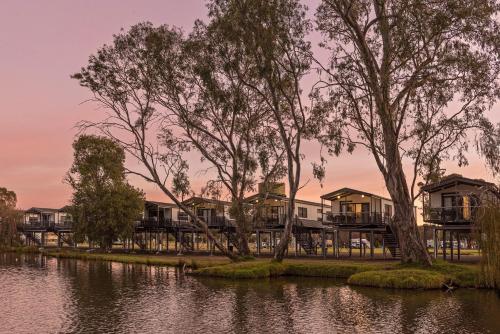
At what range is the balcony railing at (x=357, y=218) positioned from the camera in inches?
2003

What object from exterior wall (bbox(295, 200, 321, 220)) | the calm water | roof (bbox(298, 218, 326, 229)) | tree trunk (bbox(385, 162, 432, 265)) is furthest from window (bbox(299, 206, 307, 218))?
the calm water

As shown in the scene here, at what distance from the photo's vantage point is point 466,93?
37312mm

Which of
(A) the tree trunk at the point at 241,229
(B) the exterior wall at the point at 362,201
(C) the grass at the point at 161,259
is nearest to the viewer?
(C) the grass at the point at 161,259

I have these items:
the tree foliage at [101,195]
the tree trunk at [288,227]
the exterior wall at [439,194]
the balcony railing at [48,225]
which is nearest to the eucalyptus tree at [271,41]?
the tree trunk at [288,227]

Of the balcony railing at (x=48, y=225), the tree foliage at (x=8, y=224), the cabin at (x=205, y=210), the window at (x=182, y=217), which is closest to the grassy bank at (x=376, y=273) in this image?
the cabin at (x=205, y=210)

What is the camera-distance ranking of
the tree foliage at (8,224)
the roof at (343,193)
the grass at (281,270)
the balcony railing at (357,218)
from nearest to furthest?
the grass at (281,270) → the balcony railing at (357,218) → the roof at (343,193) → the tree foliage at (8,224)

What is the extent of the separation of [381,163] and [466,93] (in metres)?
7.39

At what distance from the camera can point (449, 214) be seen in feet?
149

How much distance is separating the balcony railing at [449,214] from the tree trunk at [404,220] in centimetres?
847

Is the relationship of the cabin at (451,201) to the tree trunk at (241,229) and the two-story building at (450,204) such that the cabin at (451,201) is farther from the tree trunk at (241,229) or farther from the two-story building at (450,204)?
the tree trunk at (241,229)

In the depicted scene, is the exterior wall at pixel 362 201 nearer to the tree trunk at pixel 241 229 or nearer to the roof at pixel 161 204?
the tree trunk at pixel 241 229

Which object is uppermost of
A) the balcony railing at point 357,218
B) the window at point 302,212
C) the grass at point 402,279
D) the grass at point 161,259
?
the window at point 302,212

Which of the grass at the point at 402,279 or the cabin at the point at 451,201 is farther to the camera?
the cabin at the point at 451,201

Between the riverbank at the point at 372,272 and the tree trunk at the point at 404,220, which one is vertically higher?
the tree trunk at the point at 404,220
